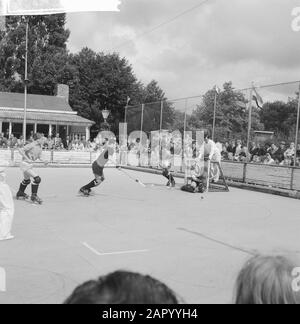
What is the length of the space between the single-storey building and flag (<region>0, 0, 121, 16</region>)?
40.3 meters

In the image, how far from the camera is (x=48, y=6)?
7.73ft

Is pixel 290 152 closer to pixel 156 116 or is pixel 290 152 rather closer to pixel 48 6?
pixel 156 116

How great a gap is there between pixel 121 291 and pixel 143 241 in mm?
6016

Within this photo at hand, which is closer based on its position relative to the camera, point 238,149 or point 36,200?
point 36,200

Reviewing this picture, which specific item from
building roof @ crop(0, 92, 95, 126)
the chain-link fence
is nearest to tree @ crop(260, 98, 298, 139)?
the chain-link fence

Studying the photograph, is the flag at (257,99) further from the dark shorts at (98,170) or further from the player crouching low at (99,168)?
the dark shorts at (98,170)

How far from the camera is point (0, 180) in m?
7.66

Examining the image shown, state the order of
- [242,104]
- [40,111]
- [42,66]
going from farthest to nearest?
[42,66] < [40,111] < [242,104]

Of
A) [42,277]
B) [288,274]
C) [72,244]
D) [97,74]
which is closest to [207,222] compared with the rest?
[72,244]

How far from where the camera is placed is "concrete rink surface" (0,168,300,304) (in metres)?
5.01

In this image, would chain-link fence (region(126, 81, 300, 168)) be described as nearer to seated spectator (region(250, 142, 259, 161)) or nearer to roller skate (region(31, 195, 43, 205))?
seated spectator (region(250, 142, 259, 161))

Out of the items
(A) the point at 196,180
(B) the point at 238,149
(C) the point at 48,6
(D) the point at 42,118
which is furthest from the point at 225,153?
(D) the point at 42,118

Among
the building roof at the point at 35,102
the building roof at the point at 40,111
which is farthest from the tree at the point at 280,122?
the building roof at the point at 35,102
